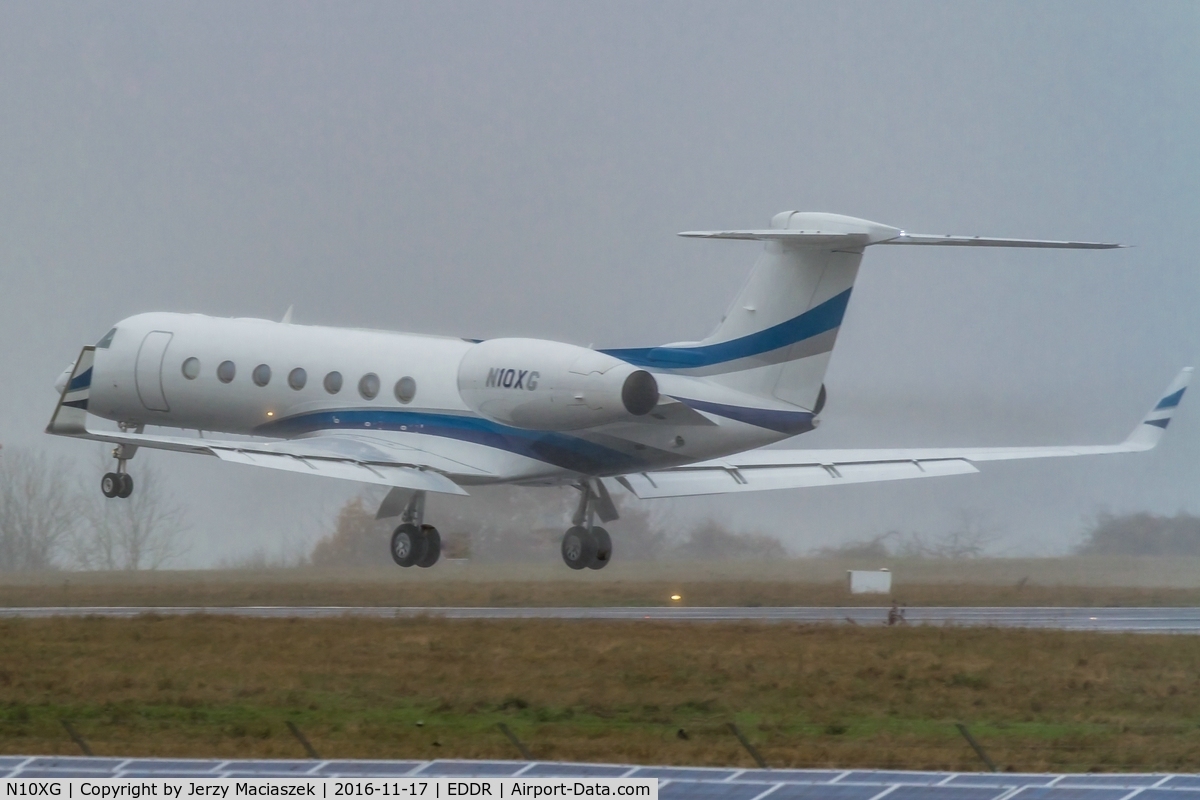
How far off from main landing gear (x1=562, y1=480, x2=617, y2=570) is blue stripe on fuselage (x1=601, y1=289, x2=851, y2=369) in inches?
125

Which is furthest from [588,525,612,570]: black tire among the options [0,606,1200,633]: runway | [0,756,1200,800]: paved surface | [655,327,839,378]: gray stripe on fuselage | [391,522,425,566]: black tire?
[0,756,1200,800]: paved surface

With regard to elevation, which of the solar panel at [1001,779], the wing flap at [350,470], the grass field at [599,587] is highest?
the wing flap at [350,470]

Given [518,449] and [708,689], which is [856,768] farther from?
[518,449]

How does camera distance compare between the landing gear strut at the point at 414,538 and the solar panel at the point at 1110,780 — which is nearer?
the solar panel at the point at 1110,780

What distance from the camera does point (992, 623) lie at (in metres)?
31.6

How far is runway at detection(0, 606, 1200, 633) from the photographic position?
31266 millimetres

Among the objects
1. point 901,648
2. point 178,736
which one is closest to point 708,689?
point 901,648

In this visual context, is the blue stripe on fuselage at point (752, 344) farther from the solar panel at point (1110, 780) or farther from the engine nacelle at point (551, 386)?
the solar panel at point (1110, 780)

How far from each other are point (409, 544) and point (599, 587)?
6256 mm

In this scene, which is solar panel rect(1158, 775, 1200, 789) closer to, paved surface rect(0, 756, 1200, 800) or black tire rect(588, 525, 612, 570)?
paved surface rect(0, 756, 1200, 800)

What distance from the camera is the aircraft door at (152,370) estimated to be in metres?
34.8

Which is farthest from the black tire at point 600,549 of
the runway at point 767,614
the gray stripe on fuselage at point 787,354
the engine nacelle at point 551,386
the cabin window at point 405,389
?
the gray stripe on fuselage at point 787,354

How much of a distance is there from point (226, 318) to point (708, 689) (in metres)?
15.5

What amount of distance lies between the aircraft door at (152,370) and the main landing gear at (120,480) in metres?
1.27
